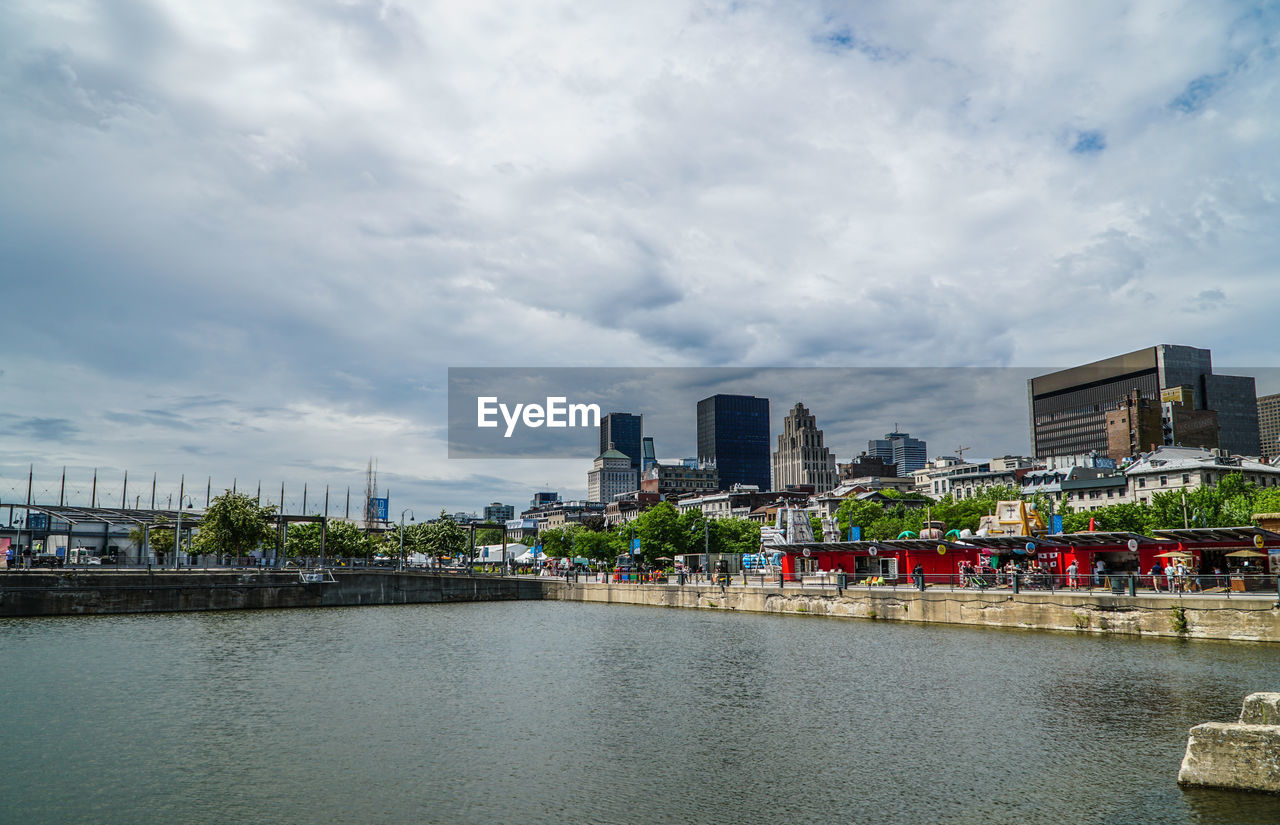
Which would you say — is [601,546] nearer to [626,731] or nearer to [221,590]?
[221,590]

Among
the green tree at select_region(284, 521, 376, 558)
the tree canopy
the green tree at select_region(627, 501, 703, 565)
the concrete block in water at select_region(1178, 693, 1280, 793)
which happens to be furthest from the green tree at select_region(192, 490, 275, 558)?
the concrete block in water at select_region(1178, 693, 1280, 793)

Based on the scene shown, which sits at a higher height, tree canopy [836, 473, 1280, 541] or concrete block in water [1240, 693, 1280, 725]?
tree canopy [836, 473, 1280, 541]

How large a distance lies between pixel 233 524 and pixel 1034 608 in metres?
84.2

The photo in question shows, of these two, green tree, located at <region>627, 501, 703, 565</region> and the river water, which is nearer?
the river water

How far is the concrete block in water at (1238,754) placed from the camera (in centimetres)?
1727

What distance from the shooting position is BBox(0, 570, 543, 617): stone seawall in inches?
2785

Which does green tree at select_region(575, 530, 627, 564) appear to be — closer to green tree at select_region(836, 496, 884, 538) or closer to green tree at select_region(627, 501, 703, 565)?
green tree at select_region(627, 501, 703, 565)

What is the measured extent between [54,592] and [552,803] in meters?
68.9

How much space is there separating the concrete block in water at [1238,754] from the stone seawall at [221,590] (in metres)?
78.5

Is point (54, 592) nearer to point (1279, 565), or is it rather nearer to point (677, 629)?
point (677, 629)

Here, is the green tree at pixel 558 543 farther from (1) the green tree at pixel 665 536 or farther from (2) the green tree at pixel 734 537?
A: (1) the green tree at pixel 665 536

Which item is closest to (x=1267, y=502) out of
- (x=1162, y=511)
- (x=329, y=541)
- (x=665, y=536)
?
(x=1162, y=511)

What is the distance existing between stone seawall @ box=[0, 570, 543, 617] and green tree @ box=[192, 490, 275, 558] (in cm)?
1339

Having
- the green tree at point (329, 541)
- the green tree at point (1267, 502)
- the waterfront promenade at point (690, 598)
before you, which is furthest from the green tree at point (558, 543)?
the green tree at point (1267, 502)
